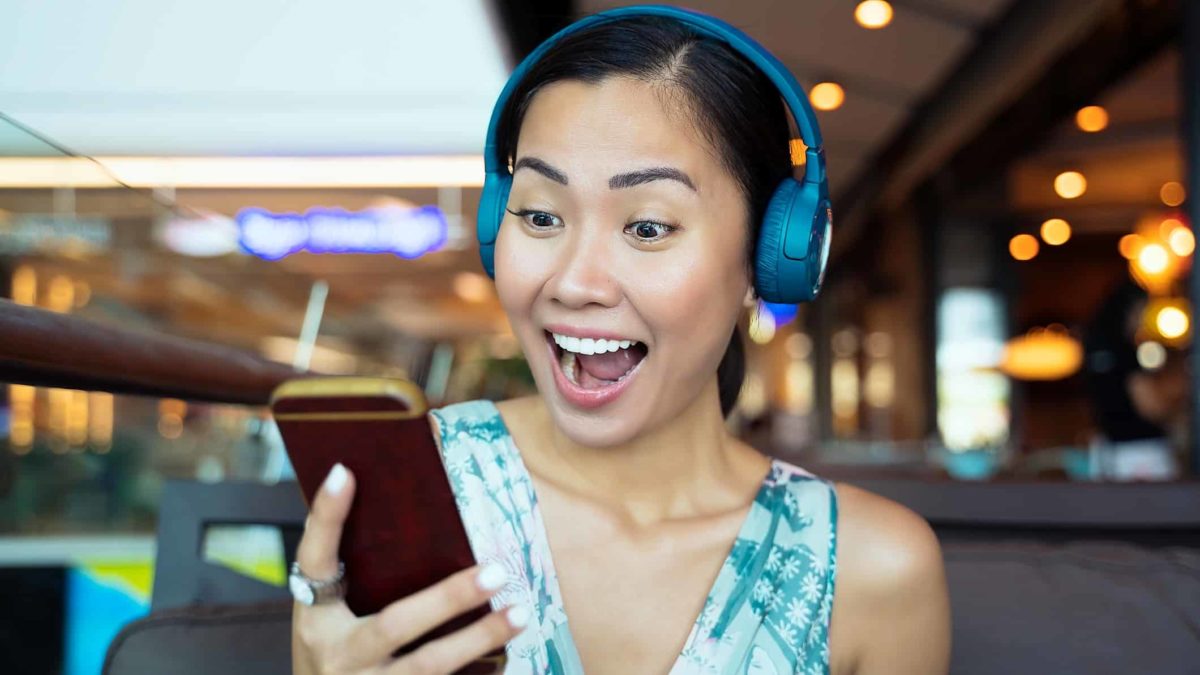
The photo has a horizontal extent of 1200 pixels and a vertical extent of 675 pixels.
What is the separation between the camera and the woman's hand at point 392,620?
0.77m

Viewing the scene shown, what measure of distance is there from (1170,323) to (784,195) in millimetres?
4354

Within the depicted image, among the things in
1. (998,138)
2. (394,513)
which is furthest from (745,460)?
(998,138)

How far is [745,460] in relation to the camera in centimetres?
141

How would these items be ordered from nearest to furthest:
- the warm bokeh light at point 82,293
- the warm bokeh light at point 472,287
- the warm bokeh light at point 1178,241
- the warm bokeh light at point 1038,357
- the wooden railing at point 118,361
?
the wooden railing at point 118,361 → the warm bokeh light at point 82,293 → the warm bokeh light at point 1178,241 → the warm bokeh light at point 1038,357 → the warm bokeh light at point 472,287

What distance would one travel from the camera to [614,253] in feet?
3.68

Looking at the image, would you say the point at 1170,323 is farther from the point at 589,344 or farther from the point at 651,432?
the point at 589,344

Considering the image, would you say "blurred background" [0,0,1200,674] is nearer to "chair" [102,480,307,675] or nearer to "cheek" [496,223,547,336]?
"chair" [102,480,307,675]

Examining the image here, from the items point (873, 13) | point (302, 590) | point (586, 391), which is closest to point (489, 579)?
point (302, 590)

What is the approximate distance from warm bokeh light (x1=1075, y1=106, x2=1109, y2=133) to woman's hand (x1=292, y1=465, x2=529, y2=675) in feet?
25.5

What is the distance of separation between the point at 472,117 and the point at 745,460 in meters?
7.88

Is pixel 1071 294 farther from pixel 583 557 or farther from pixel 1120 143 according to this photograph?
pixel 583 557

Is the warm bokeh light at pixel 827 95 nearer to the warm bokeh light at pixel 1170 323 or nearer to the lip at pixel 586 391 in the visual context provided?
the warm bokeh light at pixel 1170 323

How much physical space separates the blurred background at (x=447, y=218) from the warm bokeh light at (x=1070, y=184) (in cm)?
5

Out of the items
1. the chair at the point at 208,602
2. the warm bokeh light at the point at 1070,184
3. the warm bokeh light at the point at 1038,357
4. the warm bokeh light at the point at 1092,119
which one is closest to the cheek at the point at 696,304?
the chair at the point at 208,602
